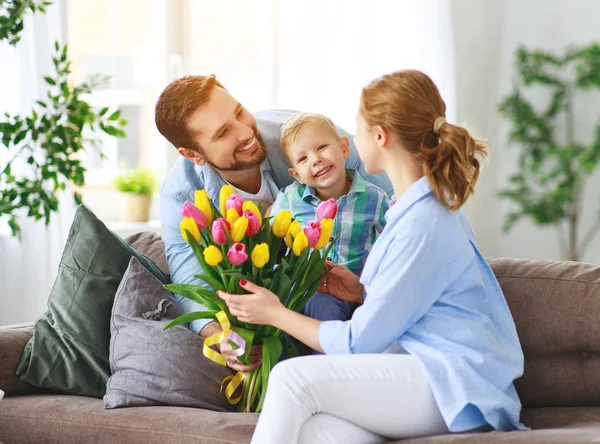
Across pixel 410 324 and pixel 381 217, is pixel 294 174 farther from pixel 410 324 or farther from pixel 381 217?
pixel 410 324

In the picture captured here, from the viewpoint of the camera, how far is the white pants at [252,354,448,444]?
1.64 meters

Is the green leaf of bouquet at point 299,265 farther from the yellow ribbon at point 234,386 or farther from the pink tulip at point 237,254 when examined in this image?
the yellow ribbon at point 234,386

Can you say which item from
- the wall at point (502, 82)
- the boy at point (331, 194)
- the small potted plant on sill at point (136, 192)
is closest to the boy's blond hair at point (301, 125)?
the boy at point (331, 194)

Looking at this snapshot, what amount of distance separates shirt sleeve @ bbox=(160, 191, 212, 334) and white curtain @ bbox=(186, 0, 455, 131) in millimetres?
2211

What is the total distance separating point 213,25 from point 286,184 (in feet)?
7.55

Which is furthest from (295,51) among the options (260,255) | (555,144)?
(260,255)

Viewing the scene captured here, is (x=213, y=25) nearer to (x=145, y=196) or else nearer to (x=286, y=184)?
(x=145, y=196)

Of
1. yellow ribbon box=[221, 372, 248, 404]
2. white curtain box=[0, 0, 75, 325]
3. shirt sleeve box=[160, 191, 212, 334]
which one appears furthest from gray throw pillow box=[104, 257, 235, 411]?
white curtain box=[0, 0, 75, 325]

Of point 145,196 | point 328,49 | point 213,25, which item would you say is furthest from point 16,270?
point 328,49

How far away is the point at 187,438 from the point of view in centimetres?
191

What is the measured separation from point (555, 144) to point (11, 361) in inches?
145

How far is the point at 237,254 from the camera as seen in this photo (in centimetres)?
179

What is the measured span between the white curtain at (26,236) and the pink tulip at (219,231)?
2039mm

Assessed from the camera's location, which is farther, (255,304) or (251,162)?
(251,162)
